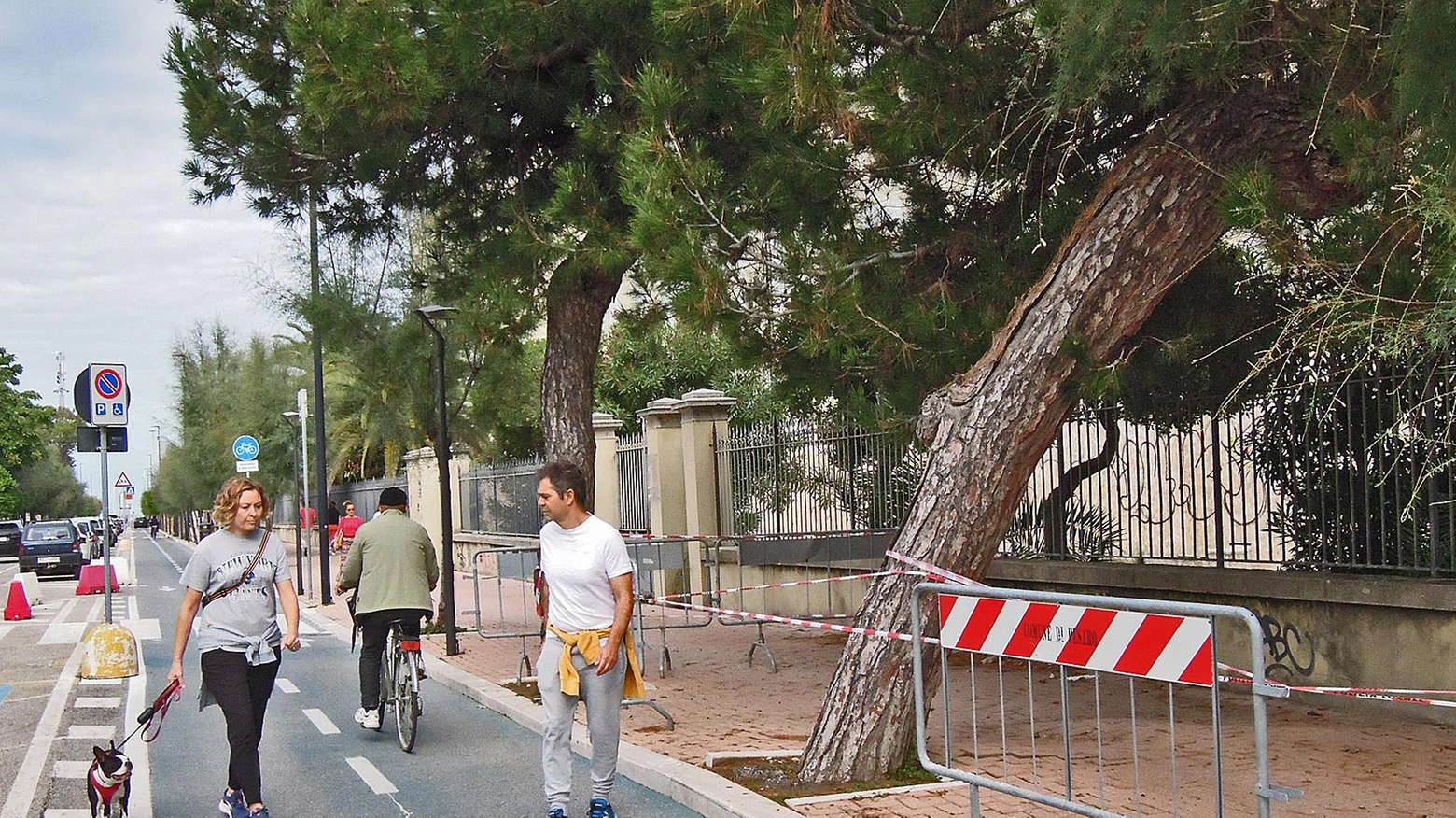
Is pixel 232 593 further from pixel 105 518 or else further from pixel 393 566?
pixel 105 518

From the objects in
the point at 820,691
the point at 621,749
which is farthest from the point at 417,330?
the point at 621,749

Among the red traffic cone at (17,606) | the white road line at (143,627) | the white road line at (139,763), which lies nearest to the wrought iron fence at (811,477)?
the white road line at (139,763)

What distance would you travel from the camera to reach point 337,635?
727 inches

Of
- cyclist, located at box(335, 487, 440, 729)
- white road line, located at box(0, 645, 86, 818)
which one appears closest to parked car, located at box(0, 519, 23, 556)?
white road line, located at box(0, 645, 86, 818)

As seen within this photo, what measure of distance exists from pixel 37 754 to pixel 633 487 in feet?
41.0

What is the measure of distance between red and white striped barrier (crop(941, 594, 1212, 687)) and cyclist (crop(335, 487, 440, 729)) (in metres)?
4.70

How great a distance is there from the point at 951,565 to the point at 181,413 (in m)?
66.6

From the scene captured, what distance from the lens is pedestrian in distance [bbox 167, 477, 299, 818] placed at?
6.80 meters

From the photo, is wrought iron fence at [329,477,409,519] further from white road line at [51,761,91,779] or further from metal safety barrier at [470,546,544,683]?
white road line at [51,761,91,779]

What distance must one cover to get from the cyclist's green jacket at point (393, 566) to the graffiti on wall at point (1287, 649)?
5739mm

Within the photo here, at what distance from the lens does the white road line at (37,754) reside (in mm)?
7848

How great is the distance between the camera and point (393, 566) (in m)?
9.82

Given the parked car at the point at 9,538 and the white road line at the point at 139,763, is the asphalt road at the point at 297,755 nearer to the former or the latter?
the white road line at the point at 139,763

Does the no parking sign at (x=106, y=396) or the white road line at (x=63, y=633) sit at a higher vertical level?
the no parking sign at (x=106, y=396)
